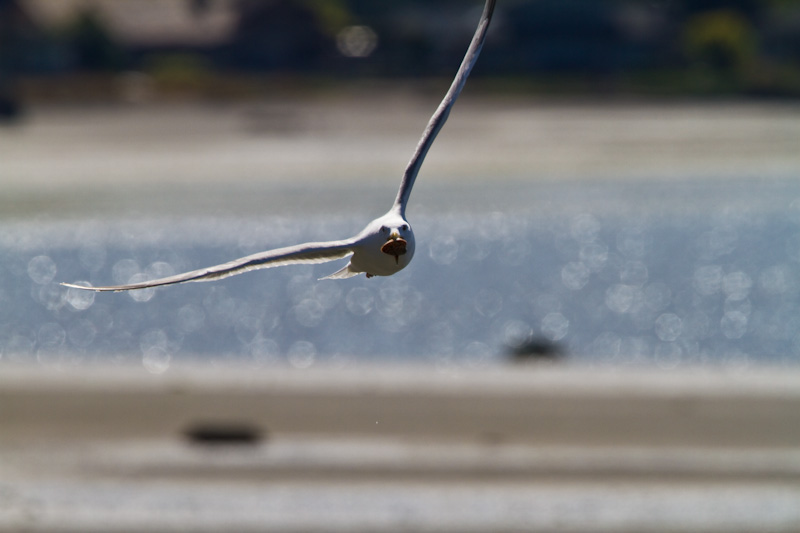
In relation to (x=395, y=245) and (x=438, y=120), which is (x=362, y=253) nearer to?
(x=395, y=245)

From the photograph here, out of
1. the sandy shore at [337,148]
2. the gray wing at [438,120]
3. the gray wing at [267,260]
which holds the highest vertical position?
the sandy shore at [337,148]

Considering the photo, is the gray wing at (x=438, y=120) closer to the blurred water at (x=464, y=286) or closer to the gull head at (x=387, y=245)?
the gull head at (x=387, y=245)

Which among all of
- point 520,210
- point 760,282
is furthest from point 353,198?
point 760,282

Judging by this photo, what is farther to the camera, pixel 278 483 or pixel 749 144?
pixel 749 144

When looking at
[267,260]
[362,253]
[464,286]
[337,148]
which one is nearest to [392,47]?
[337,148]

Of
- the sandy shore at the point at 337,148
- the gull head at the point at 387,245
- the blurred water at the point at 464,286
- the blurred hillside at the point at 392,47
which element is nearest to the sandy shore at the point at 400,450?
the blurred water at the point at 464,286

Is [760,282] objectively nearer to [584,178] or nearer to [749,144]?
[584,178]
